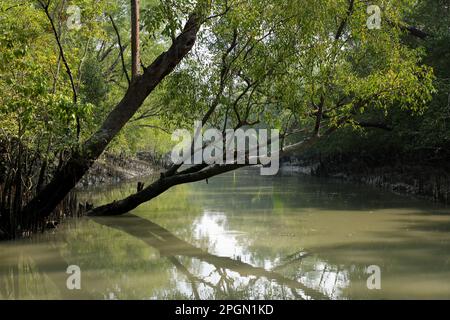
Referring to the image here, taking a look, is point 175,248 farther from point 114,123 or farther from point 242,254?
point 114,123

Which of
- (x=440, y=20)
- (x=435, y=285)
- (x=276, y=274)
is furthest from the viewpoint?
(x=440, y=20)

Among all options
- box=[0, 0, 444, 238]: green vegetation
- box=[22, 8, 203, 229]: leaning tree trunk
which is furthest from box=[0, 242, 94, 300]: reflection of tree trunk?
box=[0, 0, 444, 238]: green vegetation

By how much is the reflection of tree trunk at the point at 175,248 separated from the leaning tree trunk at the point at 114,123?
1.72m

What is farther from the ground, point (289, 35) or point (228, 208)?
point (289, 35)

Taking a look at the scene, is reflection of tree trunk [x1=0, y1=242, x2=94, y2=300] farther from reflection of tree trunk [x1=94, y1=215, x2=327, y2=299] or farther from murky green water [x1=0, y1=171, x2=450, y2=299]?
reflection of tree trunk [x1=94, y1=215, x2=327, y2=299]

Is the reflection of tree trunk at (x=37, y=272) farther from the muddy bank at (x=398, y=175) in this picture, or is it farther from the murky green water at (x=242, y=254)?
the muddy bank at (x=398, y=175)

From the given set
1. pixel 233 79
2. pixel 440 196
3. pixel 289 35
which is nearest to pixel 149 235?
pixel 233 79

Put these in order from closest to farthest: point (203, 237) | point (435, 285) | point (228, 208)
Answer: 1. point (435, 285)
2. point (203, 237)
3. point (228, 208)

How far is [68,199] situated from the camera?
35.7ft

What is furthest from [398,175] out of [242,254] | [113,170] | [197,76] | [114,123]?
[114,123]

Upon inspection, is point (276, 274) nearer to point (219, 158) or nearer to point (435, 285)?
point (435, 285)

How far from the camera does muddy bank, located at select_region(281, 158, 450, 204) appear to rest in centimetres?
1479
